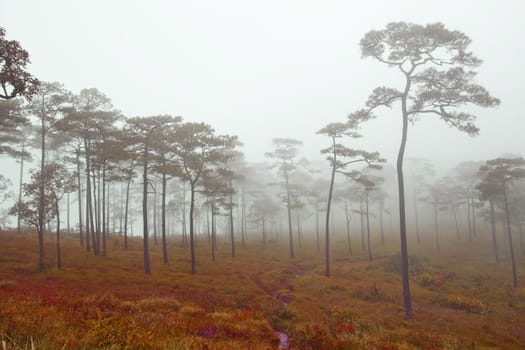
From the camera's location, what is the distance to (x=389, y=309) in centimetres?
1817

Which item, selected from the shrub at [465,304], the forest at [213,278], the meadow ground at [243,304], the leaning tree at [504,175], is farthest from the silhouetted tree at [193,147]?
the leaning tree at [504,175]

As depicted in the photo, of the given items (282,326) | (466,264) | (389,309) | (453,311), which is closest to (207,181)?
(282,326)

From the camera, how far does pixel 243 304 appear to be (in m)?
16.4

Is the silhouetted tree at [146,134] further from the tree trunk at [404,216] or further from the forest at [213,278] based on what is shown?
the tree trunk at [404,216]

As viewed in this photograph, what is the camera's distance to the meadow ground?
6906mm

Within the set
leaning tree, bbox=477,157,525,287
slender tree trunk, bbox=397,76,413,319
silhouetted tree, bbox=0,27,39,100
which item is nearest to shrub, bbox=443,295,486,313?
slender tree trunk, bbox=397,76,413,319

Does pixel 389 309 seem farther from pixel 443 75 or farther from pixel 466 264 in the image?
pixel 466 264

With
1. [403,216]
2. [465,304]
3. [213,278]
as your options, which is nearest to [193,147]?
[213,278]

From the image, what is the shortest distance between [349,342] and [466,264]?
39554mm

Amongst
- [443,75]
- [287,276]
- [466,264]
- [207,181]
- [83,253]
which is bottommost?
[466,264]

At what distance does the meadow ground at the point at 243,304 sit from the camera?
22.7 ft

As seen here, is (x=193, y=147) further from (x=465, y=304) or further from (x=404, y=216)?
(x=465, y=304)

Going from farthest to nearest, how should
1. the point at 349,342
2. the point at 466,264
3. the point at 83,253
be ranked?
the point at 466,264 → the point at 83,253 → the point at 349,342

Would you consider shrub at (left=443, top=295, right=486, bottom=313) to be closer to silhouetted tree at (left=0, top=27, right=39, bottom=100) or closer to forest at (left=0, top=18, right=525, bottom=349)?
forest at (left=0, top=18, right=525, bottom=349)
